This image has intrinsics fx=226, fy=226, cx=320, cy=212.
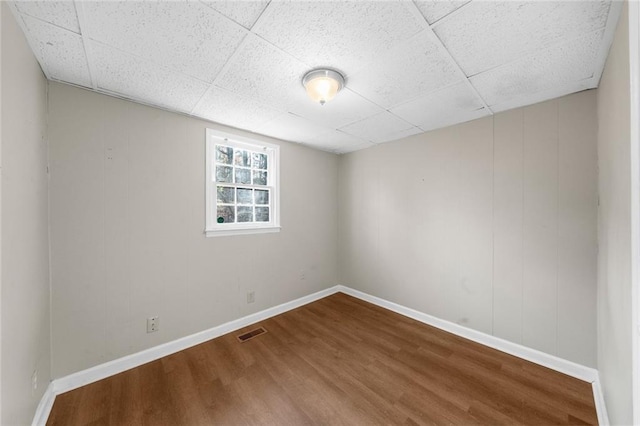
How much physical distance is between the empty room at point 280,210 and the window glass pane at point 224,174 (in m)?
0.02

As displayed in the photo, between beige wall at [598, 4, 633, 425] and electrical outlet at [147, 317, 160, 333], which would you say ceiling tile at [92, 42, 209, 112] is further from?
beige wall at [598, 4, 633, 425]

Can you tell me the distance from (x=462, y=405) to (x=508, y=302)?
1.18m

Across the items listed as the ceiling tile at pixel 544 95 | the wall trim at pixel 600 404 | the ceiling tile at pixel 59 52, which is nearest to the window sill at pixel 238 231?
the ceiling tile at pixel 59 52

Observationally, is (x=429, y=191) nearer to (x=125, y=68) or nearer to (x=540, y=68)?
(x=540, y=68)

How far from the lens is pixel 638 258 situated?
36.3 inches

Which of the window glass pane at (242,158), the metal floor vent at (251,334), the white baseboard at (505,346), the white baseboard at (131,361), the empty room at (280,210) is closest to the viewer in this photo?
the empty room at (280,210)

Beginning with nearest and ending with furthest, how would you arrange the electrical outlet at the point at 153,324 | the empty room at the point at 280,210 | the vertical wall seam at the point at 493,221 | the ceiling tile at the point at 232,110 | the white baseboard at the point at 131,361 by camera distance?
the empty room at the point at 280,210
the white baseboard at the point at 131,361
the ceiling tile at the point at 232,110
the electrical outlet at the point at 153,324
the vertical wall seam at the point at 493,221

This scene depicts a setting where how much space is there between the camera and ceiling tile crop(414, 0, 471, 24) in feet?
3.69

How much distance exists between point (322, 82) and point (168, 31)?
96cm

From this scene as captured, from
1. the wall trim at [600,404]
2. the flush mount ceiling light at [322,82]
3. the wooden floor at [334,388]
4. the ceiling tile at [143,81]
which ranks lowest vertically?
the wooden floor at [334,388]

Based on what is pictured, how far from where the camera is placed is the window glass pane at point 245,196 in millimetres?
2873

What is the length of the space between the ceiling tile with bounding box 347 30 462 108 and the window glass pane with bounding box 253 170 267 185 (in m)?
1.68

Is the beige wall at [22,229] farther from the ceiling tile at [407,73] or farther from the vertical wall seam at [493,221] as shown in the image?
the vertical wall seam at [493,221]

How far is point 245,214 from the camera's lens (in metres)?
2.92
